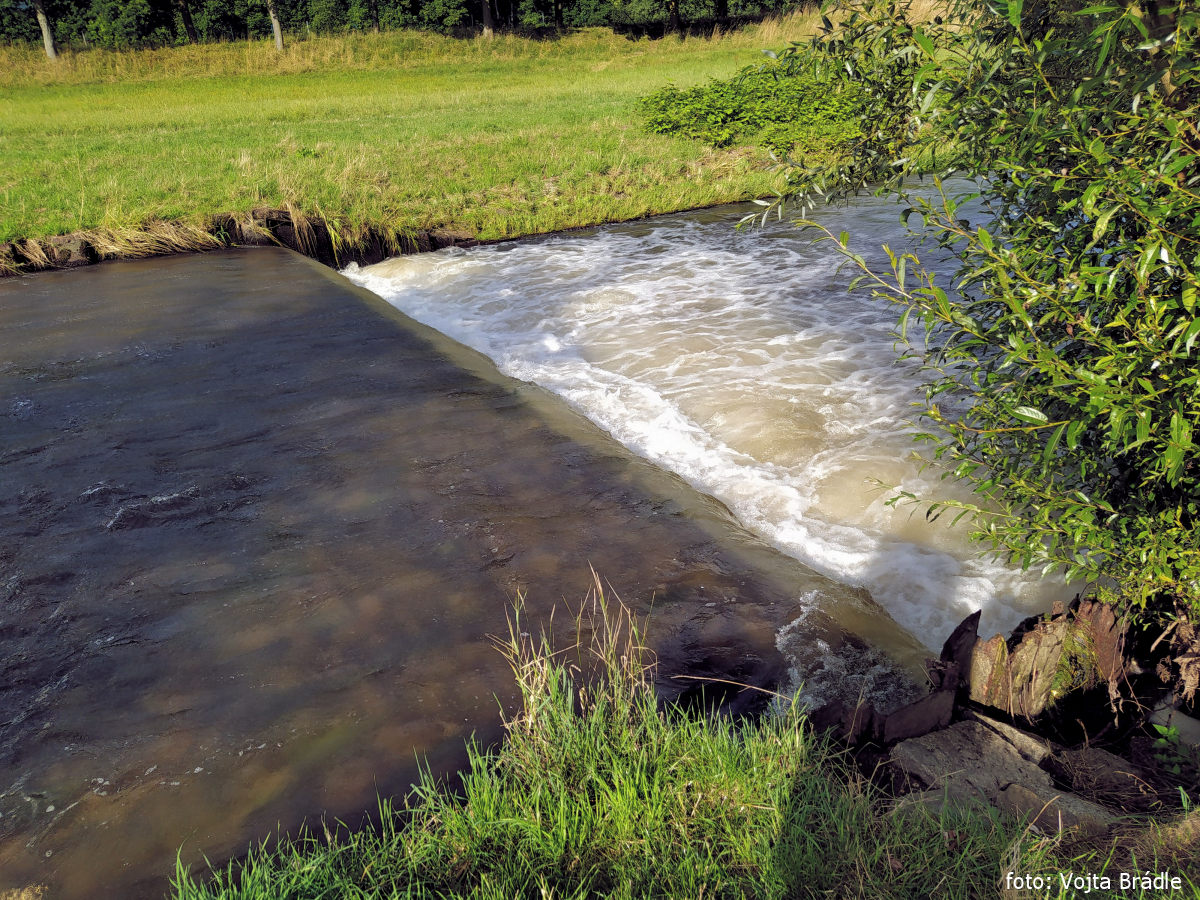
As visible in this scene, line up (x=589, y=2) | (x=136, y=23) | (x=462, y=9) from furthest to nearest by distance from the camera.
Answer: (x=589, y=2) < (x=462, y=9) < (x=136, y=23)

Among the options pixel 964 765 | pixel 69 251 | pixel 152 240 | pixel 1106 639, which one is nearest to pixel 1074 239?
pixel 1106 639

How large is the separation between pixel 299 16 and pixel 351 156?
4359 cm

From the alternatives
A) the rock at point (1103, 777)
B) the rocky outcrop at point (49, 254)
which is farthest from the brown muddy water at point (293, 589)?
the rocky outcrop at point (49, 254)

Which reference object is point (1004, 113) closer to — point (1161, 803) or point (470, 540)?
point (1161, 803)

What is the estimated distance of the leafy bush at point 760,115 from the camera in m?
18.3

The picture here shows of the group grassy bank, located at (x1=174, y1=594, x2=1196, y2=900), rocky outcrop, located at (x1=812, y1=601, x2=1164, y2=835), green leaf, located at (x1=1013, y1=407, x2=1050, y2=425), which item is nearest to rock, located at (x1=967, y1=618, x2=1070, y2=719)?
rocky outcrop, located at (x1=812, y1=601, x2=1164, y2=835)

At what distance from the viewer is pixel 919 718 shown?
353cm

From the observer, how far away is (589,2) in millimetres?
57719

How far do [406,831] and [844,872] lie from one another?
4.88ft

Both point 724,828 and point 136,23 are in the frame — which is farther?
point 136,23

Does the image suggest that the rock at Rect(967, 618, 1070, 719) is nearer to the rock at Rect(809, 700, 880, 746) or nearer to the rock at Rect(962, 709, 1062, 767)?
the rock at Rect(962, 709, 1062, 767)

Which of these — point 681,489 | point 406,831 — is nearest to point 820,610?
point 681,489

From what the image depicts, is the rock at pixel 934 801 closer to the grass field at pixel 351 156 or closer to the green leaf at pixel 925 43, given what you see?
the green leaf at pixel 925 43

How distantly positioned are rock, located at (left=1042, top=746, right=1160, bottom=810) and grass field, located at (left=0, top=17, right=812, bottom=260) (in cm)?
1265
